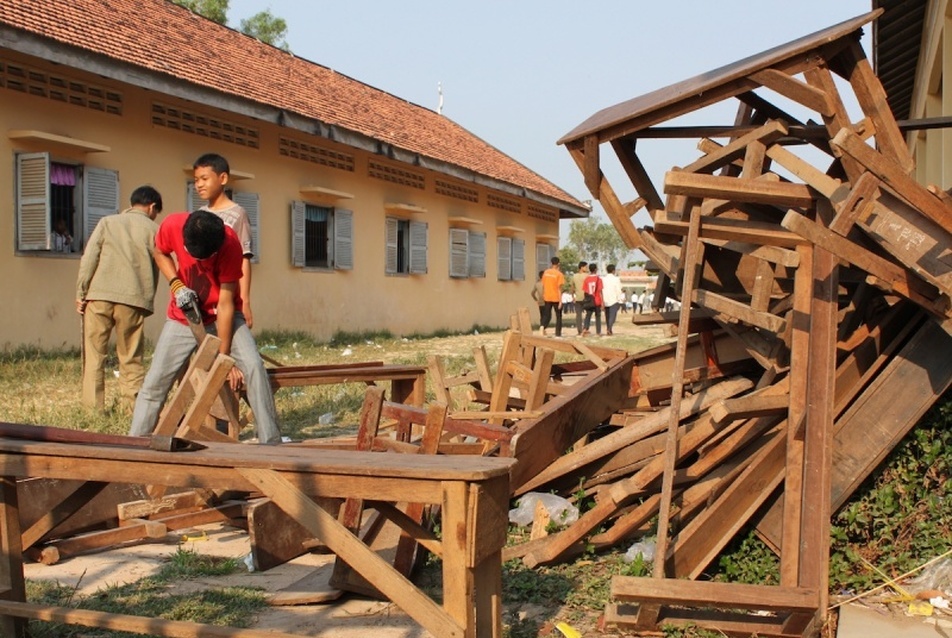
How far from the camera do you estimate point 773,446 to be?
4.08 m

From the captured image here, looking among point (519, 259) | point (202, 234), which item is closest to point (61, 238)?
point (202, 234)

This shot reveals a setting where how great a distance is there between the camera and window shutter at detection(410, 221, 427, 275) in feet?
66.2

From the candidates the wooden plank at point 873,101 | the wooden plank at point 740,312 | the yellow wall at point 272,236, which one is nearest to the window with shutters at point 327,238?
the yellow wall at point 272,236

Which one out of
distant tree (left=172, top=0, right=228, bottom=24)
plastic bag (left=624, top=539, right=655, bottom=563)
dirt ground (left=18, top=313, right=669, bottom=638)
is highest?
distant tree (left=172, top=0, right=228, bottom=24)

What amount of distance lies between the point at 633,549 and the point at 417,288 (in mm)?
16276

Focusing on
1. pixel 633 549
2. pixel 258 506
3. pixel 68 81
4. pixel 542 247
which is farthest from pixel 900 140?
pixel 542 247

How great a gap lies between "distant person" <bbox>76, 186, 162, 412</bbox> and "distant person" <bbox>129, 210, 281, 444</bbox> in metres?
2.33

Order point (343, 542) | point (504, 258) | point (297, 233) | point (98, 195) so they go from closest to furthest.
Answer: point (343, 542) → point (98, 195) → point (297, 233) → point (504, 258)

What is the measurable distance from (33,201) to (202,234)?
23.6ft

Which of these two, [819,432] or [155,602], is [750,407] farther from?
[155,602]

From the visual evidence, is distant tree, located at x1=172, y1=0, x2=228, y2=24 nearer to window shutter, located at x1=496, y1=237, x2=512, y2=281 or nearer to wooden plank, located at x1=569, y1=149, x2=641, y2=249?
window shutter, located at x1=496, y1=237, x2=512, y2=281

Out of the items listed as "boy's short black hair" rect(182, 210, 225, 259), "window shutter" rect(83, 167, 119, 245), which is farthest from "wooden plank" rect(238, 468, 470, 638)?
"window shutter" rect(83, 167, 119, 245)

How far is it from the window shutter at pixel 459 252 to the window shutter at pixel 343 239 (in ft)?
13.8

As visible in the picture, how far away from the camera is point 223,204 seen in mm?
6160
